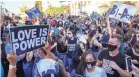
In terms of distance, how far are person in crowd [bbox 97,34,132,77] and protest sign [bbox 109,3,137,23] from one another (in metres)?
0.81

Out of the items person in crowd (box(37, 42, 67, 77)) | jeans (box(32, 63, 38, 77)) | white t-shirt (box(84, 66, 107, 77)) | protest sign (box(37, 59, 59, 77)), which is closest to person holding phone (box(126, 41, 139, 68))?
white t-shirt (box(84, 66, 107, 77))

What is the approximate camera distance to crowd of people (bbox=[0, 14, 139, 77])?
204 inches

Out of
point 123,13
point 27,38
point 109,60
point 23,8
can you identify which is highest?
point 23,8

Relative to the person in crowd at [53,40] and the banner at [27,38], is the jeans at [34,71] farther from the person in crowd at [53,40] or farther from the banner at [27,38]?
the banner at [27,38]

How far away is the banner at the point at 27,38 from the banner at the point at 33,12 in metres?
0.33

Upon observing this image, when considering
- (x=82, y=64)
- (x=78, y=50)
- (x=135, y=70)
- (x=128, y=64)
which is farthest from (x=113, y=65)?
(x=78, y=50)

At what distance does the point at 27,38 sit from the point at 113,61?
1.17 m

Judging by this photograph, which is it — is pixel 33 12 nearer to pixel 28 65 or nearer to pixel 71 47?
pixel 28 65

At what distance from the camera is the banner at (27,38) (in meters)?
4.79

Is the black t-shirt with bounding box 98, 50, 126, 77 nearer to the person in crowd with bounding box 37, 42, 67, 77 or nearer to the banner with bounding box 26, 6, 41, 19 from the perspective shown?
the person in crowd with bounding box 37, 42, 67, 77

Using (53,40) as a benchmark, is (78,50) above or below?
below

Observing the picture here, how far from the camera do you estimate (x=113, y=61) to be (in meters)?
5.16

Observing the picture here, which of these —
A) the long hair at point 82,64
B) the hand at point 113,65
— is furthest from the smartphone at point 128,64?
the long hair at point 82,64

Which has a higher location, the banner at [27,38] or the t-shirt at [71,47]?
the banner at [27,38]
